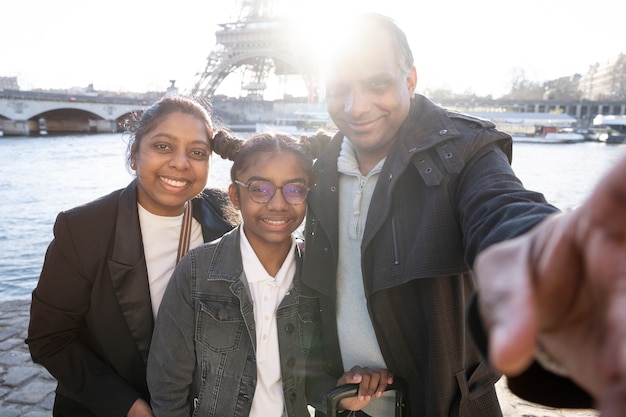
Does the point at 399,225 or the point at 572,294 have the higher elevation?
the point at 572,294

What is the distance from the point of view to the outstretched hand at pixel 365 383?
4.75ft

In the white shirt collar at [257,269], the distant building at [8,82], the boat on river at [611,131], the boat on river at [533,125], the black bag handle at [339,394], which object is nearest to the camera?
the black bag handle at [339,394]

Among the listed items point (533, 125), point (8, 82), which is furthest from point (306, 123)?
point (8, 82)

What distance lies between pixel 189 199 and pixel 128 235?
312mm

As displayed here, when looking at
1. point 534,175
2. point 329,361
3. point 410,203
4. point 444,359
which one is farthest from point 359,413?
point 534,175

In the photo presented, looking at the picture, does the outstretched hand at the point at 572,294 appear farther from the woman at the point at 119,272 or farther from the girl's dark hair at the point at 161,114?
the girl's dark hair at the point at 161,114

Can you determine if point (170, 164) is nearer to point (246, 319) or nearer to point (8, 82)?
point (246, 319)

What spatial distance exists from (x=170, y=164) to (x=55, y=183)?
14661 mm

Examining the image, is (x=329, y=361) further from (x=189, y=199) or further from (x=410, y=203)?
(x=189, y=199)

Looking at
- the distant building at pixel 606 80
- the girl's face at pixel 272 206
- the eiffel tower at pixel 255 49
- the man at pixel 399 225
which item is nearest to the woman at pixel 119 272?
the girl's face at pixel 272 206

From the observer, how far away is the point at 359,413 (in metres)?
1.72

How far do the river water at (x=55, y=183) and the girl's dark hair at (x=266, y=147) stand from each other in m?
0.86

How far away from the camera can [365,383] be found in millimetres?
1448

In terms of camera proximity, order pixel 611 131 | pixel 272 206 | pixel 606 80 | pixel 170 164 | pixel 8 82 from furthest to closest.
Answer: pixel 606 80 → pixel 8 82 → pixel 611 131 → pixel 170 164 → pixel 272 206
